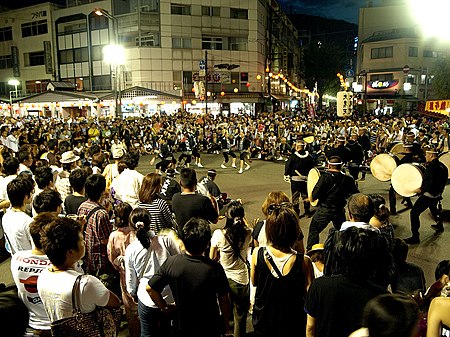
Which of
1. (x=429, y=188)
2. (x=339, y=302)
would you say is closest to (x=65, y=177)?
(x=339, y=302)

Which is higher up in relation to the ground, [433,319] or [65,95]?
[65,95]

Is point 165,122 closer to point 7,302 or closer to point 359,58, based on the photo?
point 7,302

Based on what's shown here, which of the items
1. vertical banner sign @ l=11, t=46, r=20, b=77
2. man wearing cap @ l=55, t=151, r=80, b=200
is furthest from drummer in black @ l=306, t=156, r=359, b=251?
vertical banner sign @ l=11, t=46, r=20, b=77

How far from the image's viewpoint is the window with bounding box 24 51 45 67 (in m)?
43.4

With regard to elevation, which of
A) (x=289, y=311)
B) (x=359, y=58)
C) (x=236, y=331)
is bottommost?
(x=236, y=331)

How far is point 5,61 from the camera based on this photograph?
4628 cm

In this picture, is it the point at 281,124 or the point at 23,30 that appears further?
the point at 23,30

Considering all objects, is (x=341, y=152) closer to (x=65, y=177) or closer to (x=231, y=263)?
(x=65, y=177)

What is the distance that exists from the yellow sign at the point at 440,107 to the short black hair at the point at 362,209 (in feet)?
61.2

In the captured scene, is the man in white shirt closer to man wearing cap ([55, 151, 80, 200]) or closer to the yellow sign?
man wearing cap ([55, 151, 80, 200])

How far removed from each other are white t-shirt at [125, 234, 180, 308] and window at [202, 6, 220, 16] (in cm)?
3792

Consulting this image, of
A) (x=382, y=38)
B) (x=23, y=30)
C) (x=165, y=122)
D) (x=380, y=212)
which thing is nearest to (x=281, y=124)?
(x=165, y=122)

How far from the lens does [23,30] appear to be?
145ft

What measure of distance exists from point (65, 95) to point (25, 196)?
26.1 m
